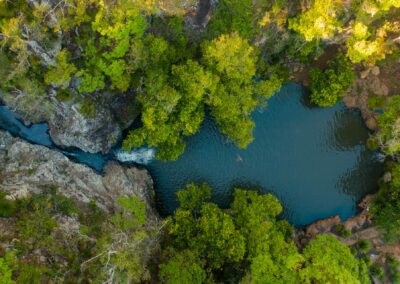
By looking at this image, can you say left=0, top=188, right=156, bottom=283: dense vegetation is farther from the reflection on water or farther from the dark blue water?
the reflection on water

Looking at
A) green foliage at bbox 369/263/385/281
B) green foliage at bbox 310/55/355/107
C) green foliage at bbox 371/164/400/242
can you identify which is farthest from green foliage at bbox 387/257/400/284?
green foliage at bbox 310/55/355/107

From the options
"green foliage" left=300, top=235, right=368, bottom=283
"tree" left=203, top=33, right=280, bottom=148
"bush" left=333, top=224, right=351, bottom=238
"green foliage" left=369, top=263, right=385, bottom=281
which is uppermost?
"tree" left=203, top=33, right=280, bottom=148

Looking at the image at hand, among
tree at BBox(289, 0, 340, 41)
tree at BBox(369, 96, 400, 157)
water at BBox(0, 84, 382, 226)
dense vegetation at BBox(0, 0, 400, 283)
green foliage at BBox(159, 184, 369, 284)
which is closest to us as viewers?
dense vegetation at BBox(0, 0, 400, 283)

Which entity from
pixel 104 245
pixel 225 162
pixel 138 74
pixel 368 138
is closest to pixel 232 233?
pixel 225 162

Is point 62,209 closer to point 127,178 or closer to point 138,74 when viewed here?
point 127,178

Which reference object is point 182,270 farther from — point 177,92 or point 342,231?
point 342,231

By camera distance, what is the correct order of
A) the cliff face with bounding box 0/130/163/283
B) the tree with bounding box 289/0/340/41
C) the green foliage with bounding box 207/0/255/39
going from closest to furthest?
the cliff face with bounding box 0/130/163/283, the tree with bounding box 289/0/340/41, the green foliage with bounding box 207/0/255/39

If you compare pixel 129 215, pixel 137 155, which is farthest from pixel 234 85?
pixel 129 215
